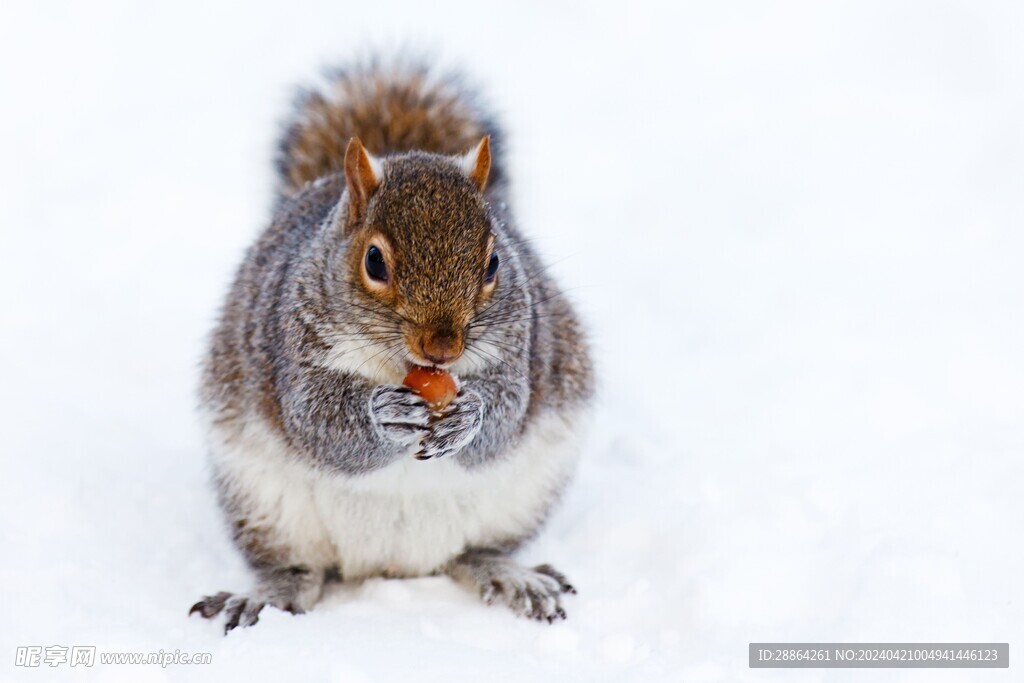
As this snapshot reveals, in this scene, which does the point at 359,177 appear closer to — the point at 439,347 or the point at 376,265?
the point at 376,265

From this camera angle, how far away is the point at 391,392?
2701mm

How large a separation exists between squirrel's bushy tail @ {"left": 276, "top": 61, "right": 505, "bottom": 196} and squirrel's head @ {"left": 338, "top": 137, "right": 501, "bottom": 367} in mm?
1009

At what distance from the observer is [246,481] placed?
10.4ft

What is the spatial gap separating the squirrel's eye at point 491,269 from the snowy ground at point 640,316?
2.76ft

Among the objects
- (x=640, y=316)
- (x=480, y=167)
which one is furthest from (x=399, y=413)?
(x=640, y=316)

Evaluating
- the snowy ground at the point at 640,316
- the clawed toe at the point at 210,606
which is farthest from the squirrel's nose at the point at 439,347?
the clawed toe at the point at 210,606

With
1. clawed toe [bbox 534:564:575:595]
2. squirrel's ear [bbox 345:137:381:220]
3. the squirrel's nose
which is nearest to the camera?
the squirrel's nose

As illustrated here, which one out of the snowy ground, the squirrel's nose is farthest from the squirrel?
the snowy ground

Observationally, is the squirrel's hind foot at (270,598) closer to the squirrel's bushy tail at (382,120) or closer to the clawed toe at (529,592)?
the clawed toe at (529,592)

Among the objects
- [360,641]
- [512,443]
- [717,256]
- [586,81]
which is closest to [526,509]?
[512,443]

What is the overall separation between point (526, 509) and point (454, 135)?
4.18 ft

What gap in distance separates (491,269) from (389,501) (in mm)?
697

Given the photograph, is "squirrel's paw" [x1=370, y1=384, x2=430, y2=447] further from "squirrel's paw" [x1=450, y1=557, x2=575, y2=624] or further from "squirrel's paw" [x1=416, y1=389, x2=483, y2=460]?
"squirrel's paw" [x1=450, y1=557, x2=575, y2=624]

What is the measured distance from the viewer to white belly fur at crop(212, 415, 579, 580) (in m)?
3.05
